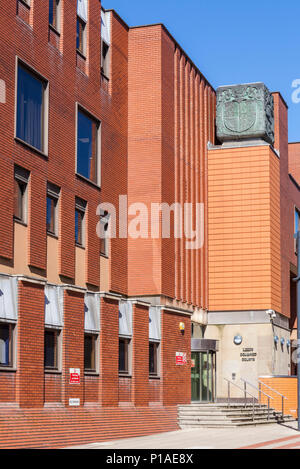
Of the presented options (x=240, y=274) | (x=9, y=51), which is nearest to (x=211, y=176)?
(x=240, y=274)

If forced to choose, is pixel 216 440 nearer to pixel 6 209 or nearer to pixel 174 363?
pixel 174 363

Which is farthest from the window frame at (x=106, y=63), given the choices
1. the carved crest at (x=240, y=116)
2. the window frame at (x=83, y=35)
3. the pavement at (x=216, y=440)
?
the pavement at (x=216, y=440)

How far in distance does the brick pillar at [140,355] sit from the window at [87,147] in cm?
549

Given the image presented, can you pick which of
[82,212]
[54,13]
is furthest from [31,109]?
[82,212]

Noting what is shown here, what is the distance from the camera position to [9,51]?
2705 cm

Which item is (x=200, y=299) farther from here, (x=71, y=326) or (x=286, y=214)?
(x=71, y=326)

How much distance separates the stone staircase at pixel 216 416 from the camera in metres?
32.0

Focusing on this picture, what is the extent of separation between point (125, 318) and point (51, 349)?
17.7ft

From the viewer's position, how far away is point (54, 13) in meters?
30.8

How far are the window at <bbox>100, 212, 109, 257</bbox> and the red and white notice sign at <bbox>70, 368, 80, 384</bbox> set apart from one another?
8.11 m

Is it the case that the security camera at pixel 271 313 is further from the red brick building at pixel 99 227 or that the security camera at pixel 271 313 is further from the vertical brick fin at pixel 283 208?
the vertical brick fin at pixel 283 208
